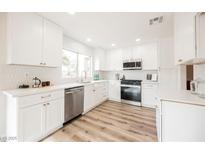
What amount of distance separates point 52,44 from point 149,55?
3.26 metres

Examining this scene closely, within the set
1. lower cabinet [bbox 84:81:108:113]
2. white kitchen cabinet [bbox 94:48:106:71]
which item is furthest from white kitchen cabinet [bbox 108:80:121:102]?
white kitchen cabinet [bbox 94:48:106:71]

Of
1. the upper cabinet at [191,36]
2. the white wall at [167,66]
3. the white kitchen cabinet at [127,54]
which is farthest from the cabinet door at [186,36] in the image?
the white kitchen cabinet at [127,54]

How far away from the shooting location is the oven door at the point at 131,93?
425cm

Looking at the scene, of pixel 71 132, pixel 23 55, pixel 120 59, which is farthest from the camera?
pixel 120 59

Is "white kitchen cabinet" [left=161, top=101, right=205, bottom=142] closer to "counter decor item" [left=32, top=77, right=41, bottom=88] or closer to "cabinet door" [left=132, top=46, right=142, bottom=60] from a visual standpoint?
"counter decor item" [left=32, top=77, right=41, bottom=88]

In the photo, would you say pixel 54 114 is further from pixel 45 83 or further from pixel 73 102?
pixel 45 83

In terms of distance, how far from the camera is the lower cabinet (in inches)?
139

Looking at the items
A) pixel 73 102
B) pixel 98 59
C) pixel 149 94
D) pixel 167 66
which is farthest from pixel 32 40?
pixel 149 94

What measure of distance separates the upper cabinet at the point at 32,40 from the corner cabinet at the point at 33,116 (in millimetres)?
680
